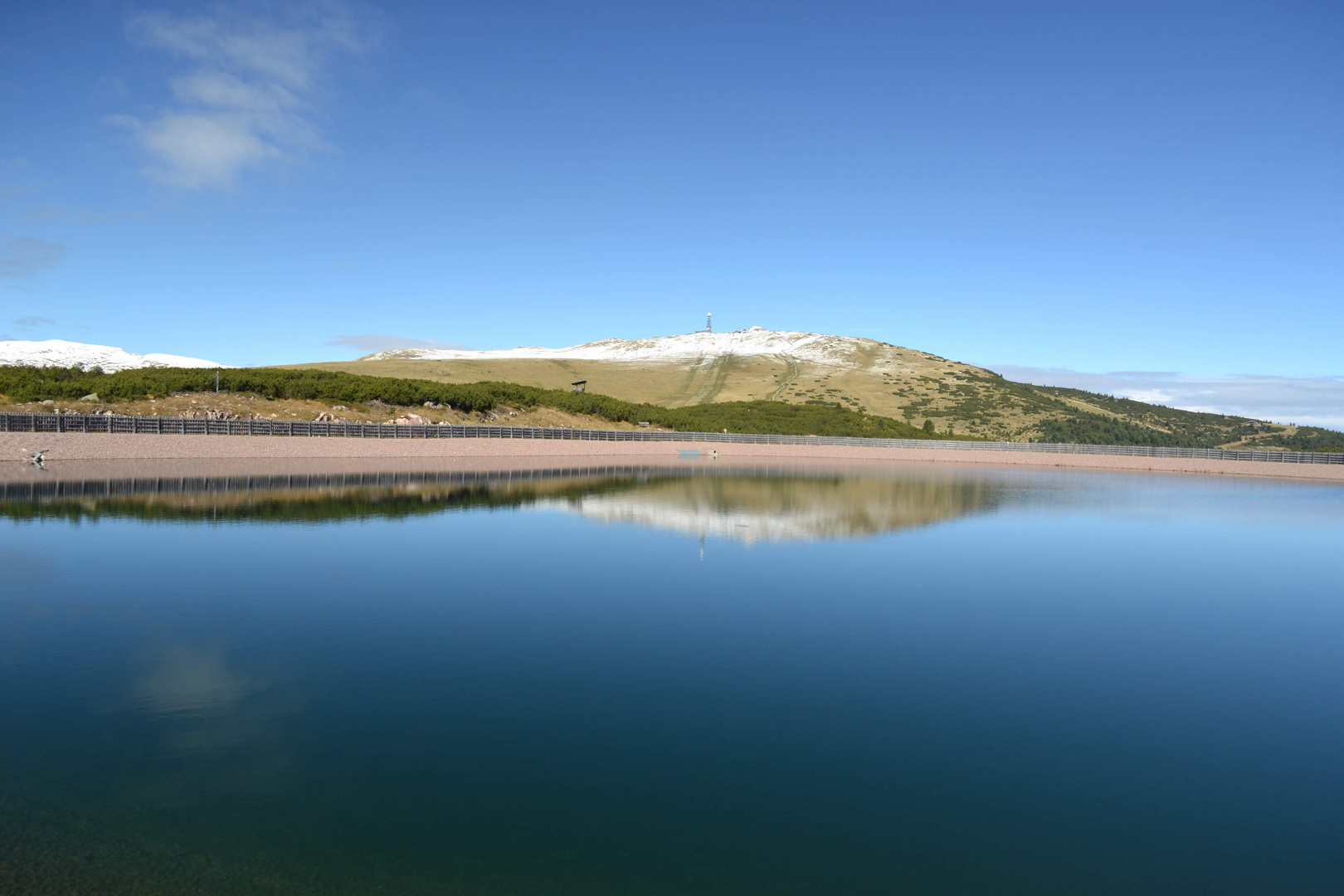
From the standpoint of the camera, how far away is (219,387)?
2313 inches

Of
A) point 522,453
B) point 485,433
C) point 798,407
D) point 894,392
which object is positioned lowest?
point 522,453

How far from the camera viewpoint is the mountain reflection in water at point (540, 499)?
22656mm

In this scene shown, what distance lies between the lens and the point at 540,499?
95.8 ft

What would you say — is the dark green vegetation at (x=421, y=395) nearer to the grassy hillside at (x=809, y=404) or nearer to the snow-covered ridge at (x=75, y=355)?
the grassy hillside at (x=809, y=404)

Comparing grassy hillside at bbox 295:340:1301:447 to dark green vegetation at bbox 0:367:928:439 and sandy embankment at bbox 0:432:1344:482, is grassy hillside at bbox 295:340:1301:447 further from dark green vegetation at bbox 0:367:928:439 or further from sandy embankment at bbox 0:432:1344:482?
sandy embankment at bbox 0:432:1344:482

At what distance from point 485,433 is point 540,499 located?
33308mm

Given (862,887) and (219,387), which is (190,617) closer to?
(862,887)

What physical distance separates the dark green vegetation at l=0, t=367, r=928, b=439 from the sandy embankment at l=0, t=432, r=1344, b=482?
43.8 feet

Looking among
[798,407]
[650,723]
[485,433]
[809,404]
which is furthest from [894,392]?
[650,723]

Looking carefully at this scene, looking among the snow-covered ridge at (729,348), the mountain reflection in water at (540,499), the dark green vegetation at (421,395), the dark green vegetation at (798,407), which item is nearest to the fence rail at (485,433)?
the dark green vegetation at (421,395)

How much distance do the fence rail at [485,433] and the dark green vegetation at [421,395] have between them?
7.33 meters

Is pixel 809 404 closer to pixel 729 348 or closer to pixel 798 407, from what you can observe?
pixel 798 407

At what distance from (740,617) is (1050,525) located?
680 inches

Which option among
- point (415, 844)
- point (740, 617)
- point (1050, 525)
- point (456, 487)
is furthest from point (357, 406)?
point (415, 844)
